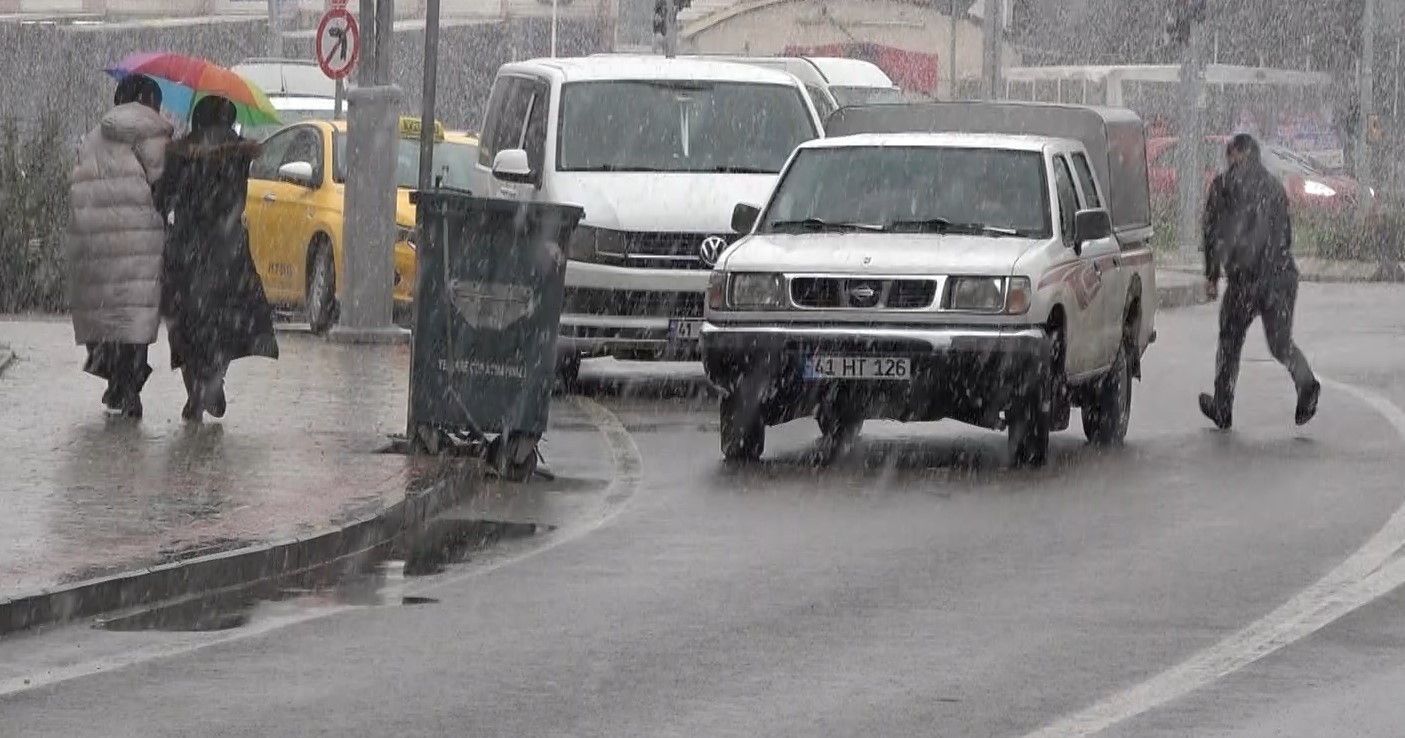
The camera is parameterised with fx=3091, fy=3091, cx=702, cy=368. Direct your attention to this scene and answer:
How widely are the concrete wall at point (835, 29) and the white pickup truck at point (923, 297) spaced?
188ft

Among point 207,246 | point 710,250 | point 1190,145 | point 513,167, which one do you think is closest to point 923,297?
point 207,246

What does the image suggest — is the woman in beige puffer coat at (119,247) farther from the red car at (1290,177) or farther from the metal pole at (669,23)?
the red car at (1290,177)

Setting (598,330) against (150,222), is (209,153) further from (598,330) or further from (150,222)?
(598,330)

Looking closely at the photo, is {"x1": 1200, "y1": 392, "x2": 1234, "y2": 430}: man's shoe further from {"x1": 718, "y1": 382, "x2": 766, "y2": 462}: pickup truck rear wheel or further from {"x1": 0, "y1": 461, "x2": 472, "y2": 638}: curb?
{"x1": 0, "y1": 461, "x2": 472, "y2": 638}: curb

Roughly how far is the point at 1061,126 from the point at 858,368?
229 inches

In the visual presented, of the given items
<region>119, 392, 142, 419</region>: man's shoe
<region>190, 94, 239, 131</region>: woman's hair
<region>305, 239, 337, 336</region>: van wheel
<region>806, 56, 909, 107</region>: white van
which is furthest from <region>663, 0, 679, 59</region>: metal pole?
<region>119, 392, 142, 419</region>: man's shoe

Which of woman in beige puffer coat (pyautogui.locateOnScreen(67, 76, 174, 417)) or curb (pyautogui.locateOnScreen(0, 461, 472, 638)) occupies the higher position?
woman in beige puffer coat (pyautogui.locateOnScreen(67, 76, 174, 417))

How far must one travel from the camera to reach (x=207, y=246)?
51.4ft

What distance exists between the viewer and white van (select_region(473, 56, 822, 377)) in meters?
18.5

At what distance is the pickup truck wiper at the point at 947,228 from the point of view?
1530 cm

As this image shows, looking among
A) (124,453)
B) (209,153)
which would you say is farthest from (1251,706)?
(209,153)

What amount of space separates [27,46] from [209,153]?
4503cm

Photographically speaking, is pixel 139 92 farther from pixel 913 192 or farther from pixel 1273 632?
pixel 1273 632

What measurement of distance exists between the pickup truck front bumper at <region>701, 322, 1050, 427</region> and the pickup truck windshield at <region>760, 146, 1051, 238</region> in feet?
3.39
